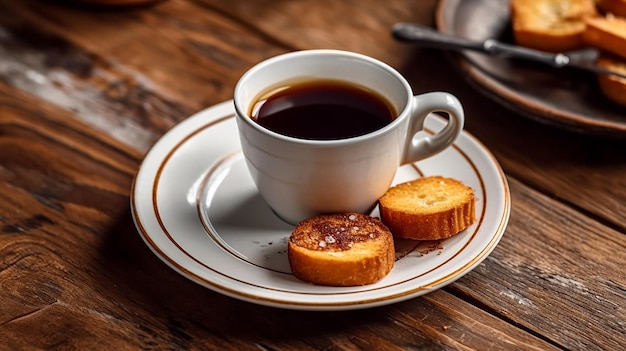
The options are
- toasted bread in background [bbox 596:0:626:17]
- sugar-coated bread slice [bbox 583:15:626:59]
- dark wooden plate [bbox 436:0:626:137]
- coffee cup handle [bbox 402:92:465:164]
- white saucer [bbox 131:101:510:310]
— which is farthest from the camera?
toasted bread in background [bbox 596:0:626:17]

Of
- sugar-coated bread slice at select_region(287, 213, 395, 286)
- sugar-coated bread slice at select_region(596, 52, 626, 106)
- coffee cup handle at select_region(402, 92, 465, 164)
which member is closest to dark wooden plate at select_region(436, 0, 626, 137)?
sugar-coated bread slice at select_region(596, 52, 626, 106)

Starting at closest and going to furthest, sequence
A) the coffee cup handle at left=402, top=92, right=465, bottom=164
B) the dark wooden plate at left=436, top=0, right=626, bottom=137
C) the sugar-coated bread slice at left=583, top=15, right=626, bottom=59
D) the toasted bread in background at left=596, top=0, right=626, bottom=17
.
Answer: the coffee cup handle at left=402, top=92, right=465, bottom=164 < the dark wooden plate at left=436, top=0, right=626, bottom=137 < the sugar-coated bread slice at left=583, top=15, right=626, bottom=59 < the toasted bread in background at left=596, top=0, right=626, bottom=17

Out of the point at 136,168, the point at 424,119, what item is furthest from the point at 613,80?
the point at 136,168

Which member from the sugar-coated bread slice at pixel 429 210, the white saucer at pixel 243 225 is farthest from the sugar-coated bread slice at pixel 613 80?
the sugar-coated bread slice at pixel 429 210

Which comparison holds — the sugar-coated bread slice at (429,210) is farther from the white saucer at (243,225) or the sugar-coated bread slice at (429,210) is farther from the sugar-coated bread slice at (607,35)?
the sugar-coated bread slice at (607,35)

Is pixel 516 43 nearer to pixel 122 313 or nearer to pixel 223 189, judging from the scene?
pixel 223 189

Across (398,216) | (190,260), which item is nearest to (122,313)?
(190,260)

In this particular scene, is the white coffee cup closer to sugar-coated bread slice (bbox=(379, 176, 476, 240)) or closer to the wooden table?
sugar-coated bread slice (bbox=(379, 176, 476, 240))

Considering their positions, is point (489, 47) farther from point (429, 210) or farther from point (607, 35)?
point (429, 210)
